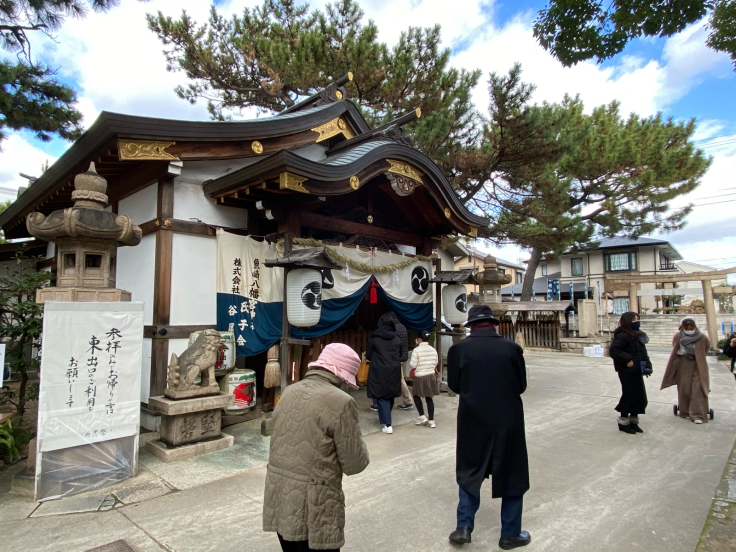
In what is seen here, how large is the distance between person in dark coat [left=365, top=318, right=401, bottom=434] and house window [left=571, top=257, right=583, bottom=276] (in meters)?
35.7

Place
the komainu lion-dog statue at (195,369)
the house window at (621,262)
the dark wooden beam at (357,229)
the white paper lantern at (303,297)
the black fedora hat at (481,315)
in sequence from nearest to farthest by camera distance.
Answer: the black fedora hat at (481,315) → the komainu lion-dog statue at (195,369) → the white paper lantern at (303,297) → the dark wooden beam at (357,229) → the house window at (621,262)

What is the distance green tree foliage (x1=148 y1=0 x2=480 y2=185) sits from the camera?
40.0 feet

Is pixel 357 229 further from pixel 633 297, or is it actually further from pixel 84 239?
pixel 633 297

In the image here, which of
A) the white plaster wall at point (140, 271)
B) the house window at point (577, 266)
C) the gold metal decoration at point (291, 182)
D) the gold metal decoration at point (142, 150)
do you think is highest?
the house window at point (577, 266)

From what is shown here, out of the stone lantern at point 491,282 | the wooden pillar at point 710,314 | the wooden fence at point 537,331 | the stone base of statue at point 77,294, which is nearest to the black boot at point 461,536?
the stone base of statue at point 77,294

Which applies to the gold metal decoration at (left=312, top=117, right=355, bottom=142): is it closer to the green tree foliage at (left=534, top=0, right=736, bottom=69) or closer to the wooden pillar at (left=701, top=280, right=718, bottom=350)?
the green tree foliage at (left=534, top=0, right=736, bottom=69)

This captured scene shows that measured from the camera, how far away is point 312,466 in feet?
7.52

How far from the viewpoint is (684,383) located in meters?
7.51

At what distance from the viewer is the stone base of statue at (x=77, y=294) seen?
4.67 metres

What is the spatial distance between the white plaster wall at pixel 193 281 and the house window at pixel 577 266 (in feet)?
121

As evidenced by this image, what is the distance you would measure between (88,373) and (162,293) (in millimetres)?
2077

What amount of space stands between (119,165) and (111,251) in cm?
272

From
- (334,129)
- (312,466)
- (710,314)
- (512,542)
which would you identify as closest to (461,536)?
(512,542)

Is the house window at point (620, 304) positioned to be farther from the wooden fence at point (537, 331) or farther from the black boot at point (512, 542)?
the black boot at point (512, 542)
